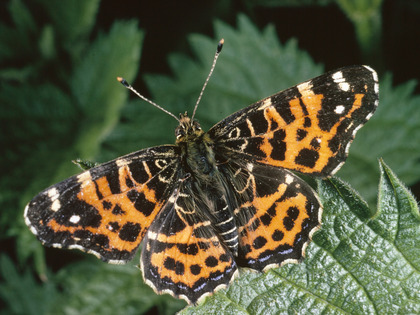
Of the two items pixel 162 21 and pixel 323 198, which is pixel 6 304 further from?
pixel 323 198

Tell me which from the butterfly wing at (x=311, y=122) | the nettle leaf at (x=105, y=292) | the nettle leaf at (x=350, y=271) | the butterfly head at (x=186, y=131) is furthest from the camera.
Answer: the nettle leaf at (x=105, y=292)

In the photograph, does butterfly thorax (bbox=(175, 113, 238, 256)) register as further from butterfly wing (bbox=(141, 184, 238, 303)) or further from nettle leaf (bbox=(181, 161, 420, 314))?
nettle leaf (bbox=(181, 161, 420, 314))

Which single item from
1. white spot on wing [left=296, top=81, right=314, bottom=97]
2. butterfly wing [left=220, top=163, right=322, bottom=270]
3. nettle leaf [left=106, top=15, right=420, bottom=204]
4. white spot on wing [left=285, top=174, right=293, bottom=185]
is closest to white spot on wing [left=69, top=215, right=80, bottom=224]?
butterfly wing [left=220, top=163, right=322, bottom=270]

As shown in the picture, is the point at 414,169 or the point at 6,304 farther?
the point at 6,304

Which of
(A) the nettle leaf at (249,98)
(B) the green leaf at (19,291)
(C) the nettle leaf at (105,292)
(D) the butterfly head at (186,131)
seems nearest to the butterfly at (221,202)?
(D) the butterfly head at (186,131)

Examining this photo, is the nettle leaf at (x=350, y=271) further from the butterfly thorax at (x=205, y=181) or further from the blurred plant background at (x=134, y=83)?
the blurred plant background at (x=134, y=83)

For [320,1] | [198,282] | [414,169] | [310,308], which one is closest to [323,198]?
[310,308]
